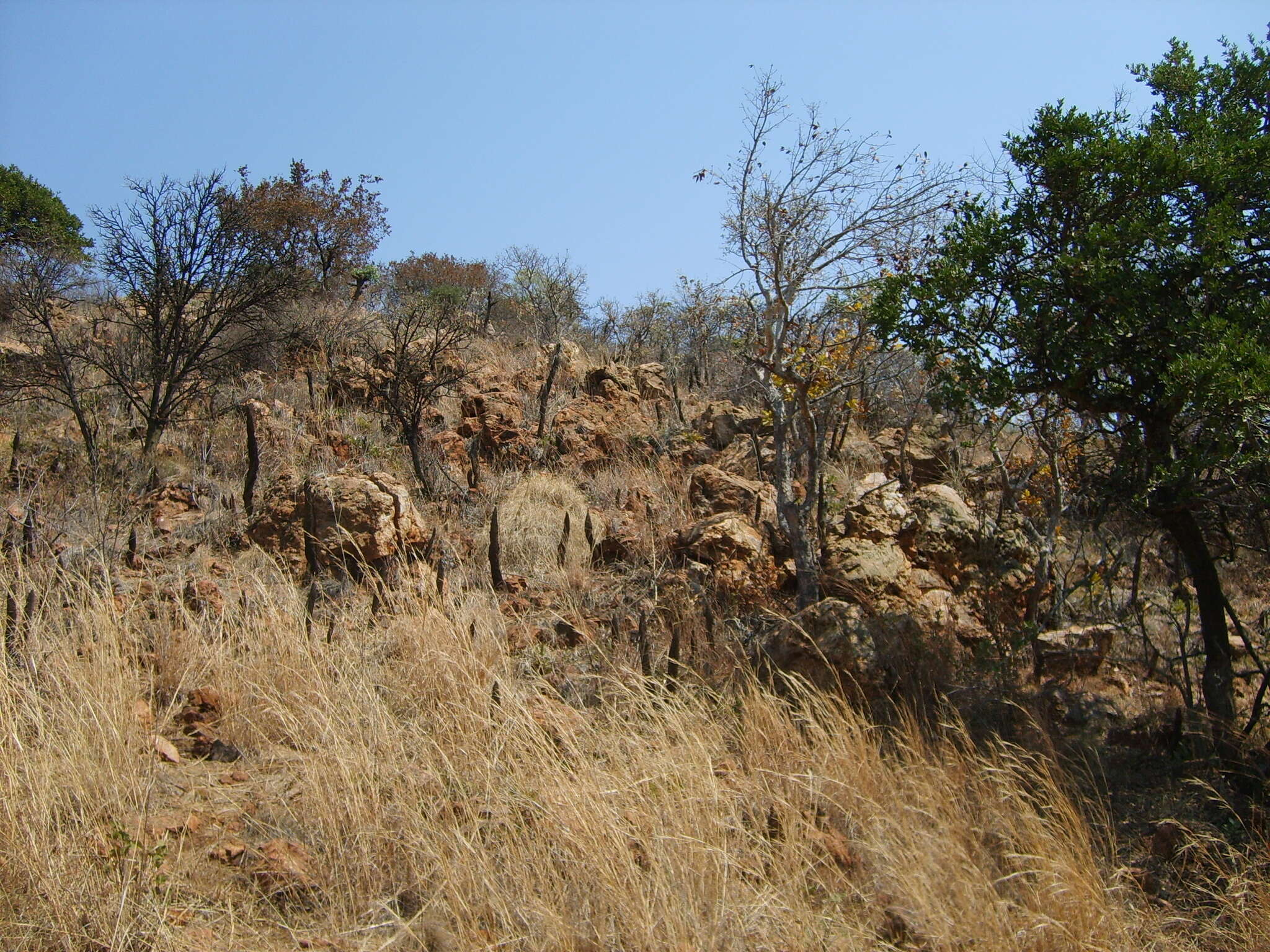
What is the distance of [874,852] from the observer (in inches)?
151

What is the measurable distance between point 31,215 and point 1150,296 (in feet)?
96.9

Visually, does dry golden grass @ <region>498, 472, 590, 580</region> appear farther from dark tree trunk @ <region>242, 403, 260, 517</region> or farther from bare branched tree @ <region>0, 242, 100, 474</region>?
bare branched tree @ <region>0, 242, 100, 474</region>

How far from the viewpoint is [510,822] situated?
394cm

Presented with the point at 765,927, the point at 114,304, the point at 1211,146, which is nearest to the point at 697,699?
the point at 765,927

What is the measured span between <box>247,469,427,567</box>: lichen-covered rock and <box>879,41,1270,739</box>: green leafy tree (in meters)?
4.82

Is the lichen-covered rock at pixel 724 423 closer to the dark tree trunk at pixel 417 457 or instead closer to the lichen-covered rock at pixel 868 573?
the dark tree trunk at pixel 417 457

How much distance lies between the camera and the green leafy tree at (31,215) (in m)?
21.7

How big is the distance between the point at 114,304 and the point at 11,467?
4.66 m

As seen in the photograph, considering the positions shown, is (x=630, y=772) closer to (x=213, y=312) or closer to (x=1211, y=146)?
(x=1211, y=146)

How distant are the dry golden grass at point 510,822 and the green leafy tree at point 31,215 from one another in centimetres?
1887

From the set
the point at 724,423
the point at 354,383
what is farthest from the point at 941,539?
the point at 354,383

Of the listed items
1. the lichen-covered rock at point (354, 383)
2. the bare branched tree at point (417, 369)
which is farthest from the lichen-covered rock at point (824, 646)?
the lichen-covered rock at point (354, 383)

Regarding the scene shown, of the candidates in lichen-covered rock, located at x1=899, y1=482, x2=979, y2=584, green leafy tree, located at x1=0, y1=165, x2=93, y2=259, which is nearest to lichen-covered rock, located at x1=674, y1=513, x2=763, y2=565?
lichen-covered rock, located at x1=899, y1=482, x2=979, y2=584

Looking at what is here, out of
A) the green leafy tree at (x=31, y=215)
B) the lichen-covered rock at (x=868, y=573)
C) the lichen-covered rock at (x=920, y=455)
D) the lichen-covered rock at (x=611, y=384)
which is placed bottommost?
the lichen-covered rock at (x=868, y=573)
